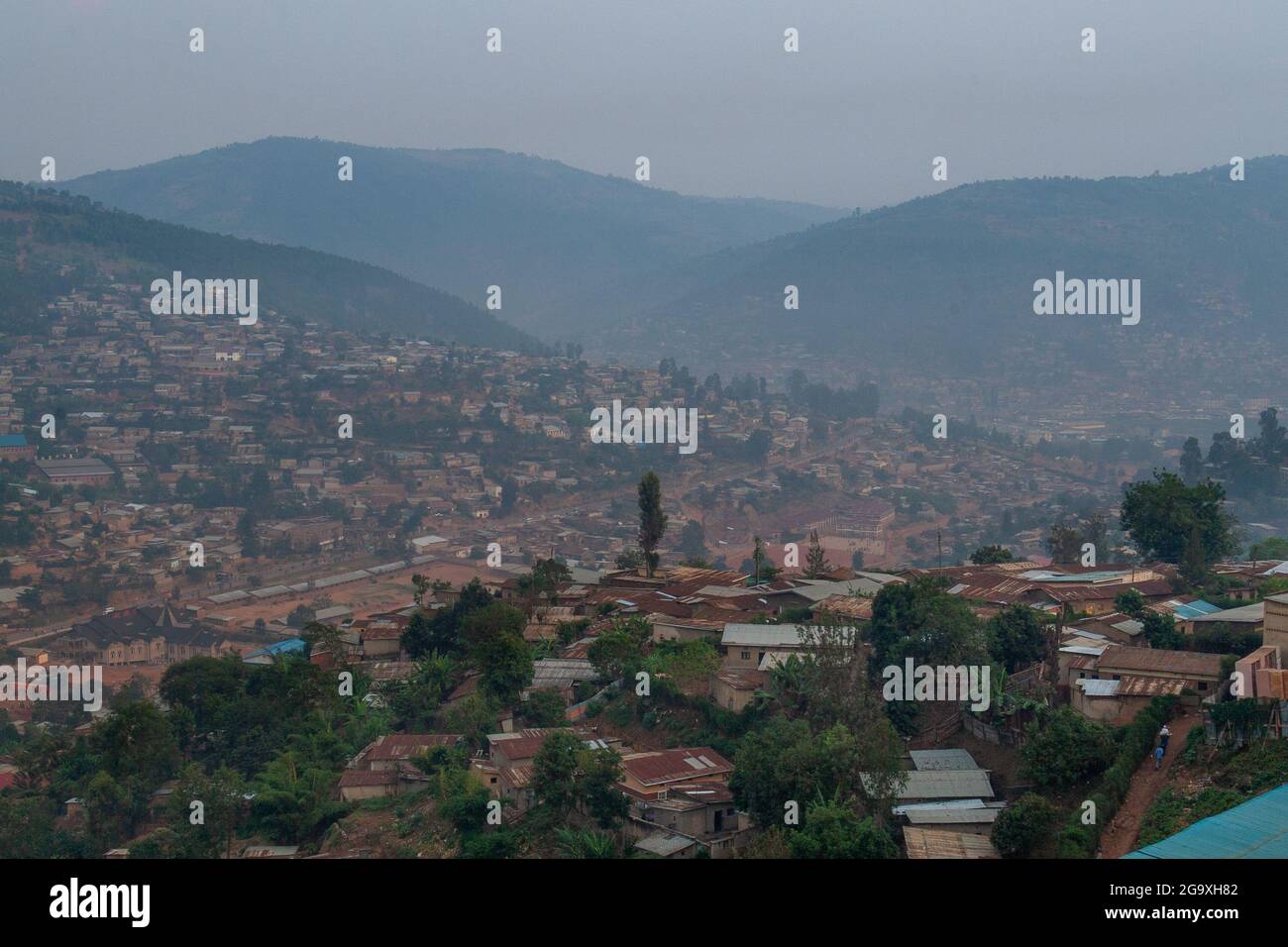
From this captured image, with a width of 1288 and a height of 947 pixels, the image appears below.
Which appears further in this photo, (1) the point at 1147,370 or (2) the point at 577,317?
(2) the point at 577,317

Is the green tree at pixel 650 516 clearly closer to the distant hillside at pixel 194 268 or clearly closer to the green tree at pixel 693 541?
the green tree at pixel 693 541

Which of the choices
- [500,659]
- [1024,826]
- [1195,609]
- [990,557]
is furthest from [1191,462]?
[1024,826]

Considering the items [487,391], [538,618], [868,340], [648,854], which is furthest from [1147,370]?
[648,854]

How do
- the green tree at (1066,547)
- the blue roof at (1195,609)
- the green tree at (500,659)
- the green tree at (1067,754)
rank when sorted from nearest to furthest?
the green tree at (1067,754) → the blue roof at (1195,609) → the green tree at (500,659) → the green tree at (1066,547)

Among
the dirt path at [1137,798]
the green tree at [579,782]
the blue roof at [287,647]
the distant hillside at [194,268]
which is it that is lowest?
the blue roof at [287,647]

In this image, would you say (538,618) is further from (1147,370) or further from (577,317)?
(577,317)

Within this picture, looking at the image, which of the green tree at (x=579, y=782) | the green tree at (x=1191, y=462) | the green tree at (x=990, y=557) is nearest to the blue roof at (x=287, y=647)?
the green tree at (x=579, y=782)

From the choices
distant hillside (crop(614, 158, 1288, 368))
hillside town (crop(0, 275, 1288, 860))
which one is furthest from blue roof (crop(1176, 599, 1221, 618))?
distant hillside (crop(614, 158, 1288, 368))
